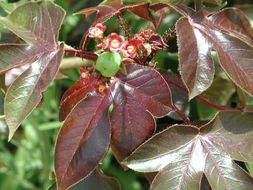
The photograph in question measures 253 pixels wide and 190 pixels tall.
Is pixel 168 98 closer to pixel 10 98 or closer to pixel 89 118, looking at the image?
pixel 89 118

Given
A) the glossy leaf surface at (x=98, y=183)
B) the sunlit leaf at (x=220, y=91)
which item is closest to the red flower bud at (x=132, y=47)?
the glossy leaf surface at (x=98, y=183)

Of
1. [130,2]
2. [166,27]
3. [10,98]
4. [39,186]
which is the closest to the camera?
[10,98]

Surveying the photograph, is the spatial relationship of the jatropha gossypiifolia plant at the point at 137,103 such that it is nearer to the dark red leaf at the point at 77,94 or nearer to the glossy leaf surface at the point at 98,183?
the dark red leaf at the point at 77,94

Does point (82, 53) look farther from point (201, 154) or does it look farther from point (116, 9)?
point (201, 154)

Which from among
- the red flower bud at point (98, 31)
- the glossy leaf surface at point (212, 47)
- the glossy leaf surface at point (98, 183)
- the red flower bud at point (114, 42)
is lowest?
the glossy leaf surface at point (98, 183)

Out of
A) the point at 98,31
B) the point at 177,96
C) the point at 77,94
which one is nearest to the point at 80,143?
the point at 77,94

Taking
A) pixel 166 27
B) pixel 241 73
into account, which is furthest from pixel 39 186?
pixel 241 73

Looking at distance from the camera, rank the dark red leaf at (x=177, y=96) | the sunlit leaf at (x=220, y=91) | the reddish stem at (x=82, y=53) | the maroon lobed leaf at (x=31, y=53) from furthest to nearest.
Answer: the sunlit leaf at (x=220, y=91) → the dark red leaf at (x=177, y=96) → the reddish stem at (x=82, y=53) → the maroon lobed leaf at (x=31, y=53)
